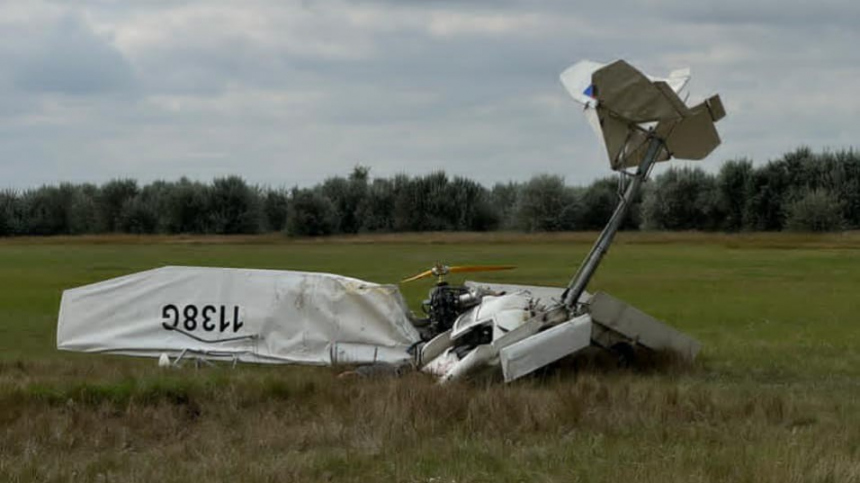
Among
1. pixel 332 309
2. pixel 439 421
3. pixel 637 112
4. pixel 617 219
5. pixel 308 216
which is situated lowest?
pixel 439 421

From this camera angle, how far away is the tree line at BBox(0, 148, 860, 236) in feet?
260

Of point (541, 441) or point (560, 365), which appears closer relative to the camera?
point (541, 441)

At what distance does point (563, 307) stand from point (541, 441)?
398 cm

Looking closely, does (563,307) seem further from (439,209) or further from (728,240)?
(439,209)

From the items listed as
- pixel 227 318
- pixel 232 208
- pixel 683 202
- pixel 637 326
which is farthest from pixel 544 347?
pixel 232 208

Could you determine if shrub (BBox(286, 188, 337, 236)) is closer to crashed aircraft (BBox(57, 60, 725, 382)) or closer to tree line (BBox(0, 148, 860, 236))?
tree line (BBox(0, 148, 860, 236))

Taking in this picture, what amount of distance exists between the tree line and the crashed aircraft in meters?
64.6

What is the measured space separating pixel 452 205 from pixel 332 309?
246 feet

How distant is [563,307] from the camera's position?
1375 cm

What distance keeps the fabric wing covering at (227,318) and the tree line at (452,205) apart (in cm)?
6518

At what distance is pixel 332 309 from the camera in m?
15.2

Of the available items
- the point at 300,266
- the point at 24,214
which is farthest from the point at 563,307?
the point at 24,214

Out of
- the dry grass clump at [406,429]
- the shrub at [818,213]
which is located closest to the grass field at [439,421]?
the dry grass clump at [406,429]

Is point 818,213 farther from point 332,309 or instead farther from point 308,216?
point 332,309
